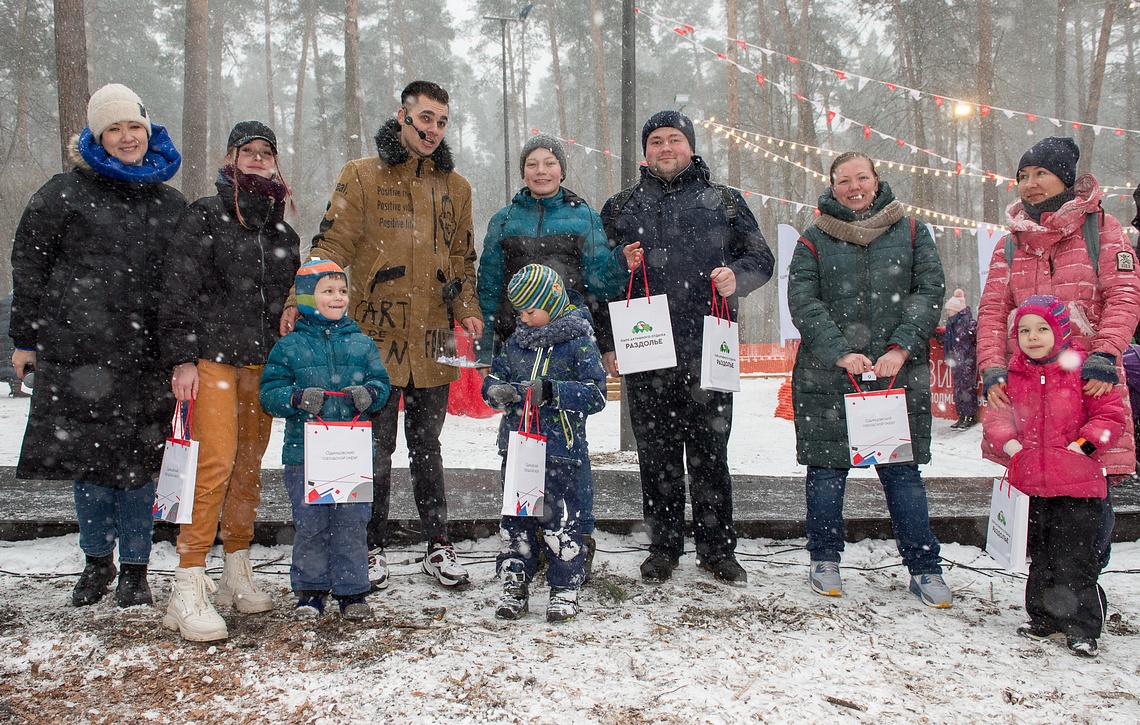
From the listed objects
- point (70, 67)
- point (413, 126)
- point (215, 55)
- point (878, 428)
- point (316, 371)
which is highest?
point (215, 55)

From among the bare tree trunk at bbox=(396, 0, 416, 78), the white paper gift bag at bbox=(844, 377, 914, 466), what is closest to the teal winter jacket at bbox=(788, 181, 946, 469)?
the white paper gift bag at bbox=(844, 377, 914, 466)

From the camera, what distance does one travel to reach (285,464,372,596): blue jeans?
289cm

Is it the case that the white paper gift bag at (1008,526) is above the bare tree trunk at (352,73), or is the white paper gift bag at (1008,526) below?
below

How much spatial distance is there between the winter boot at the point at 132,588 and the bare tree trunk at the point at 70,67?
6.00m

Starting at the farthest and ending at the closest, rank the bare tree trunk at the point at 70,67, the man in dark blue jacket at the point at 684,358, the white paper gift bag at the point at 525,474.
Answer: the bare tree trunk at the point at 70,67 < the man in dark blue jacket at the point at 684,358 < the white paper gift bag at the point at 525,474

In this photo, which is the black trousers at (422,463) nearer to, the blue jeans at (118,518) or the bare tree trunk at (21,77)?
the blue jeans at (118,518)

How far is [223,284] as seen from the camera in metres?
3.01

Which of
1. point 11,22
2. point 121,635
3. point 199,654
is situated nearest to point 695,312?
point 199,654

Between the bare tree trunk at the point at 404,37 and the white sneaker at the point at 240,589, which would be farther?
the bare tree trunk at the point at 404,37

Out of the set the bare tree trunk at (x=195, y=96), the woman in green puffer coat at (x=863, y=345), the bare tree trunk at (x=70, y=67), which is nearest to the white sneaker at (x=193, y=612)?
the woman in green puffer coat at (x=863, y=345)

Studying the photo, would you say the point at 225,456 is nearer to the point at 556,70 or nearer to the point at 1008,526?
the point at 1008,526

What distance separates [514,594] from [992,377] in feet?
7.19

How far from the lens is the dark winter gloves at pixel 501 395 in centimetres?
294

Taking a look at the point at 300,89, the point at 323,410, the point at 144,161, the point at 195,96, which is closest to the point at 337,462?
the point at 323,410
